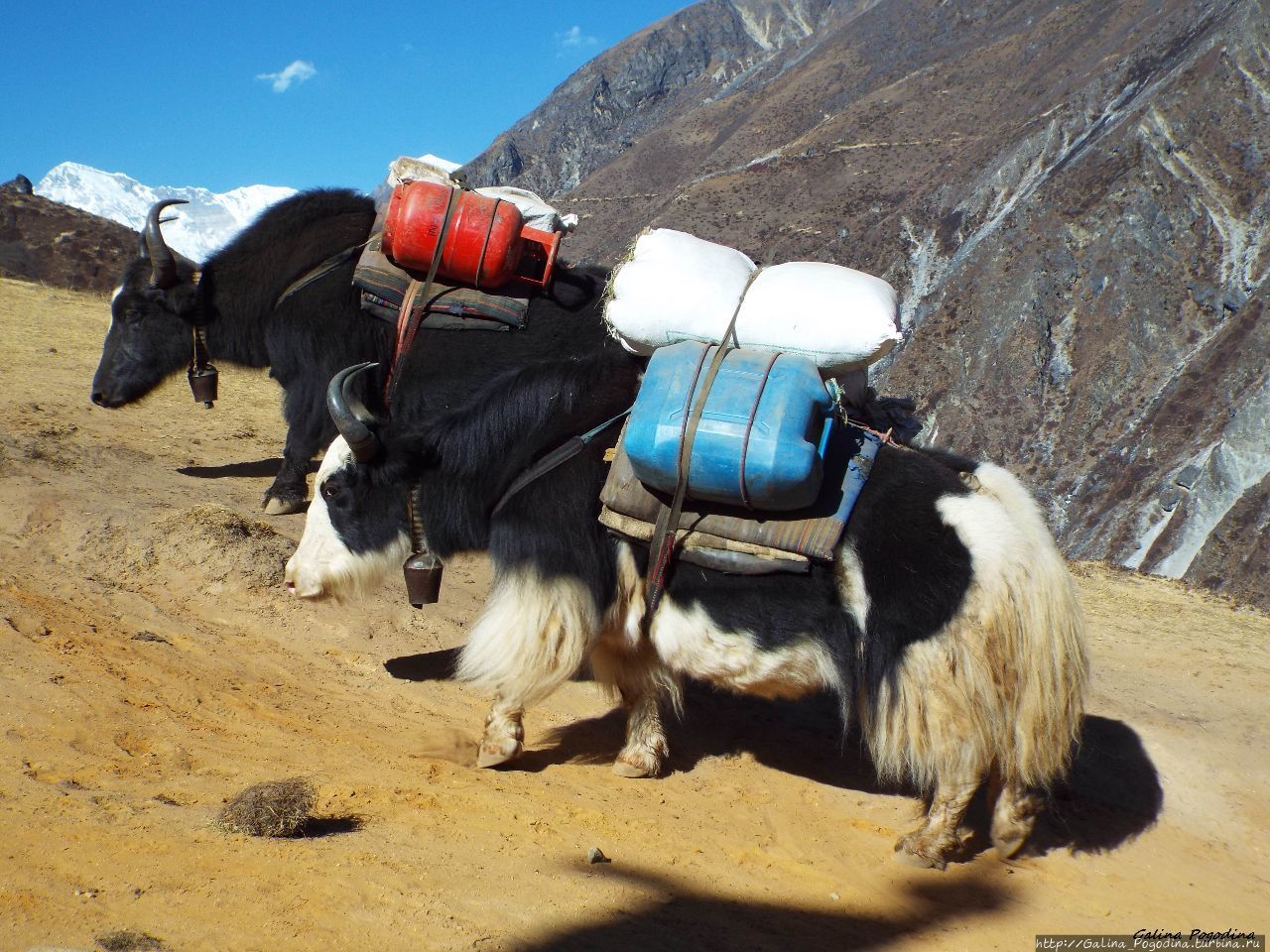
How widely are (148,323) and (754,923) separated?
4.86 meters

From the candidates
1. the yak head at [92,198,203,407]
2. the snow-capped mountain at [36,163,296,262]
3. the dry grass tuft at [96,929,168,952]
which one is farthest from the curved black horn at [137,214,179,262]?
the snow-capped mountain at [36,163,296,262]

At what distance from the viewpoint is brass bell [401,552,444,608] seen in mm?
3363

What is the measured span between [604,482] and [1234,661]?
420 cm

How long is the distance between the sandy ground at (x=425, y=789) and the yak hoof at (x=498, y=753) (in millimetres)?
78

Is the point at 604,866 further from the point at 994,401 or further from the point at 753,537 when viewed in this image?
the point at 994,401

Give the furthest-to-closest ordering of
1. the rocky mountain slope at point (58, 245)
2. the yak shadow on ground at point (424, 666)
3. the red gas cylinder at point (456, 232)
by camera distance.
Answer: the rocky mountain slope at point (58, 245) < the red gas cylinder at point (456, 232) < the yak shadow on ground at point (424, 666)

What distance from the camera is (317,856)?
2.46 m

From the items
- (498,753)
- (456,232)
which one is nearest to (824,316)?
(498,753)

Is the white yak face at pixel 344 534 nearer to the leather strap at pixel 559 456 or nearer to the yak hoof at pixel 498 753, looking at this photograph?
the leather strap at pixel 559 456

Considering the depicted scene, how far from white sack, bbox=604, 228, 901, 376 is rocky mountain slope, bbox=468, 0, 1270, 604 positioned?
8.45ft

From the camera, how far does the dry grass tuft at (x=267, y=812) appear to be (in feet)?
8.29

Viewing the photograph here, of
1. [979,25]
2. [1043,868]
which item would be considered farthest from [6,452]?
[979,25]

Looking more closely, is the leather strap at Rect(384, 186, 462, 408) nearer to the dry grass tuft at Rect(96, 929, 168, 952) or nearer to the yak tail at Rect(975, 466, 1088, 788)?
the yak tail at Rect(975, 466, 1088, 788)

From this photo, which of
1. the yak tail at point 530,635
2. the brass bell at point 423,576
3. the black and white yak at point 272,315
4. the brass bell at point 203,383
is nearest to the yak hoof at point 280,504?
the black and white yak at point 272,315
